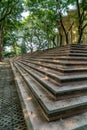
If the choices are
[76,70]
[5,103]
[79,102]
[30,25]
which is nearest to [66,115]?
[79,102]

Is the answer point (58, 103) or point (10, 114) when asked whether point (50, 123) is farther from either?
point (10, 114)

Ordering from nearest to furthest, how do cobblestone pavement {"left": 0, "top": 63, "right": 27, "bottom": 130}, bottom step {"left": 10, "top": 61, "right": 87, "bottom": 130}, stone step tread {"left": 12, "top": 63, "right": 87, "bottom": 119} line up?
bottom step {"left": 10, "top": 61, "right": 87, "bottom": 130}, stone step tread {"left": 12, "top": 63, "right": 87, "bottom": 119}, cobblestone pavement {"left": 0, "top": 63, "right": 27, "bottom": 130}

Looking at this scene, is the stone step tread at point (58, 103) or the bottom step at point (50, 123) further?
the stone step tread at point (58, 103)

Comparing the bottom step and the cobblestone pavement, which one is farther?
the cobblestone pavement

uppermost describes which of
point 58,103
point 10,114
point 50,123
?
point 58,103

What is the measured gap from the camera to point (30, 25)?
3033cm

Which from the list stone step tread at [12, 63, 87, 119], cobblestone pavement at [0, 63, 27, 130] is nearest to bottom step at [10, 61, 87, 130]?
stone step tread at [12, 63, 87, 119]

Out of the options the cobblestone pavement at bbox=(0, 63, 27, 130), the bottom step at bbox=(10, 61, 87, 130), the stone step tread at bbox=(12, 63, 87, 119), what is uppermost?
the stone step tread at bbox=(12, 63, 87, 119)

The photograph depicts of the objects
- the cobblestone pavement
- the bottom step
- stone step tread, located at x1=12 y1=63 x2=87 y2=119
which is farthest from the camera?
the cobblestone pavement

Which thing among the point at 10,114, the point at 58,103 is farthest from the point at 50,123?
the point at 10,114

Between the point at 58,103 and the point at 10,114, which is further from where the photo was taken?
the point at 10,114

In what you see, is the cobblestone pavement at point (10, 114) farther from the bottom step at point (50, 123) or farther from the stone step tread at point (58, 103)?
the stone step tread at point (58, 103)

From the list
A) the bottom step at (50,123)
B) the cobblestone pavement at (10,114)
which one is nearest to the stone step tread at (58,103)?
the bottom step at (50,123)

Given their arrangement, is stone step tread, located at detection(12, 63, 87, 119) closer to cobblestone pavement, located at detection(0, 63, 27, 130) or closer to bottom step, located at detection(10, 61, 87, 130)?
bottom step, located at detection(10, 61, 87, 130)
